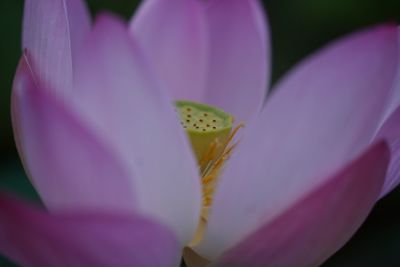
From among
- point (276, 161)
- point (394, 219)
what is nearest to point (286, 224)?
point (276, 161)

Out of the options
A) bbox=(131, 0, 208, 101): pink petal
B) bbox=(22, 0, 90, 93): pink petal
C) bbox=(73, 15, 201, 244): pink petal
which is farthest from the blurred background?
bbox=(73, 15, 201, 244): pink petal

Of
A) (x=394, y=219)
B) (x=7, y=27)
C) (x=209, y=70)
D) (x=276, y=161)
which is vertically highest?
(x=276, y=161)

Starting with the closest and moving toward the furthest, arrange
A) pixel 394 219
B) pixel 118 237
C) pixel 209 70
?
1. pixel 118 237
2. pixel 209 70
3. pixel 394 219

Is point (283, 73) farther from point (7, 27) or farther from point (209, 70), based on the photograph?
point (209, 70)

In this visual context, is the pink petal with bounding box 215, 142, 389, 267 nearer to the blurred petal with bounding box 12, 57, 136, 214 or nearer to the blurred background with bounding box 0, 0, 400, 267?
the blurred petal with bounding box 12, 57, 136, 214

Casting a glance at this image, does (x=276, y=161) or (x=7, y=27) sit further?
(x=7, y=27)

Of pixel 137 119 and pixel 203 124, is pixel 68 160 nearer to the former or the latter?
pixel 137 119
